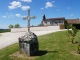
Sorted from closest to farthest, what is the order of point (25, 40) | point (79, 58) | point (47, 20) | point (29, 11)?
point (79, 58) < point (25, 40) < point (29, 11) < point (47, 20)

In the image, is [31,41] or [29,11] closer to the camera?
[31,41]

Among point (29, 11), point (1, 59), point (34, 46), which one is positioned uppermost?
point (29, 11)

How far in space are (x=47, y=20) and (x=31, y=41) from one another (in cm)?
5858

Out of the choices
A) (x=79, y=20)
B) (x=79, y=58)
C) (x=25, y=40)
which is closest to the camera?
(x=79, y=58)

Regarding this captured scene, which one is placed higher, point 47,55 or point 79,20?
point 79,20

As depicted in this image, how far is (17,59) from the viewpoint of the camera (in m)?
10.5

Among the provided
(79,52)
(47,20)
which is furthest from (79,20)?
(79,52)

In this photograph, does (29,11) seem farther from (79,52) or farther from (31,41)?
(79,52)

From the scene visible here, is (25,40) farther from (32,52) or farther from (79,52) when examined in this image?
(79,52)

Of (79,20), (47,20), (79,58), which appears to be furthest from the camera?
(47,20)

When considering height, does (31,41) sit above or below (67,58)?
above

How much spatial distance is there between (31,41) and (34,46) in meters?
0.58

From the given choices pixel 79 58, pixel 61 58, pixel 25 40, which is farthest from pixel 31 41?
pixel 79 58

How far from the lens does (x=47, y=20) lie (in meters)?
68.9
